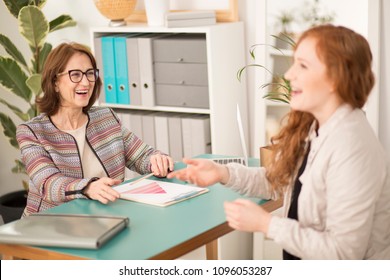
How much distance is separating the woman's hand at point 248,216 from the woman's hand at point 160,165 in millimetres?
822

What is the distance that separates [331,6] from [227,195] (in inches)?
54.6

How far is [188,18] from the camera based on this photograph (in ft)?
12.0

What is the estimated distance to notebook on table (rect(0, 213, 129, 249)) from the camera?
6.39 feet

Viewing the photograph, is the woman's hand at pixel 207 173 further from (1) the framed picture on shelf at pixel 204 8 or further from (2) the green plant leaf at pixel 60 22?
(2) the green plant leaf at pixel 60 22

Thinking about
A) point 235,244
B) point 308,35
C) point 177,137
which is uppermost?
point 308,35

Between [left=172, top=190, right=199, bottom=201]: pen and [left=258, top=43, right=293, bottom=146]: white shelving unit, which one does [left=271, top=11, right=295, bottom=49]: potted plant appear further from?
[left=172, top=190, right=199, bottom=201]: pen

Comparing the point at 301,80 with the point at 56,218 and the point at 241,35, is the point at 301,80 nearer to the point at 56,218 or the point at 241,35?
the point at 56,218

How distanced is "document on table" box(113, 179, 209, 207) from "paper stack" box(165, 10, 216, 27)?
1317 millimetres

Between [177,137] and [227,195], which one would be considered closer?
[227,195]

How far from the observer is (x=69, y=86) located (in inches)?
108

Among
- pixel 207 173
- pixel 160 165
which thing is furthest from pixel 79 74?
pixel 207 173

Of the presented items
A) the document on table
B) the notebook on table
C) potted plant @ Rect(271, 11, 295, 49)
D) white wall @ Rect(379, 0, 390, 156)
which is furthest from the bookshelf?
the notebook on table

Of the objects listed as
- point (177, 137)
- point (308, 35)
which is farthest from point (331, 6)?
point (308, 35)

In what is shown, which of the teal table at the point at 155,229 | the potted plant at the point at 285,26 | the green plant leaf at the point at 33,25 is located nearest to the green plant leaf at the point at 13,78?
the green plant leaf at the point at 33,25
